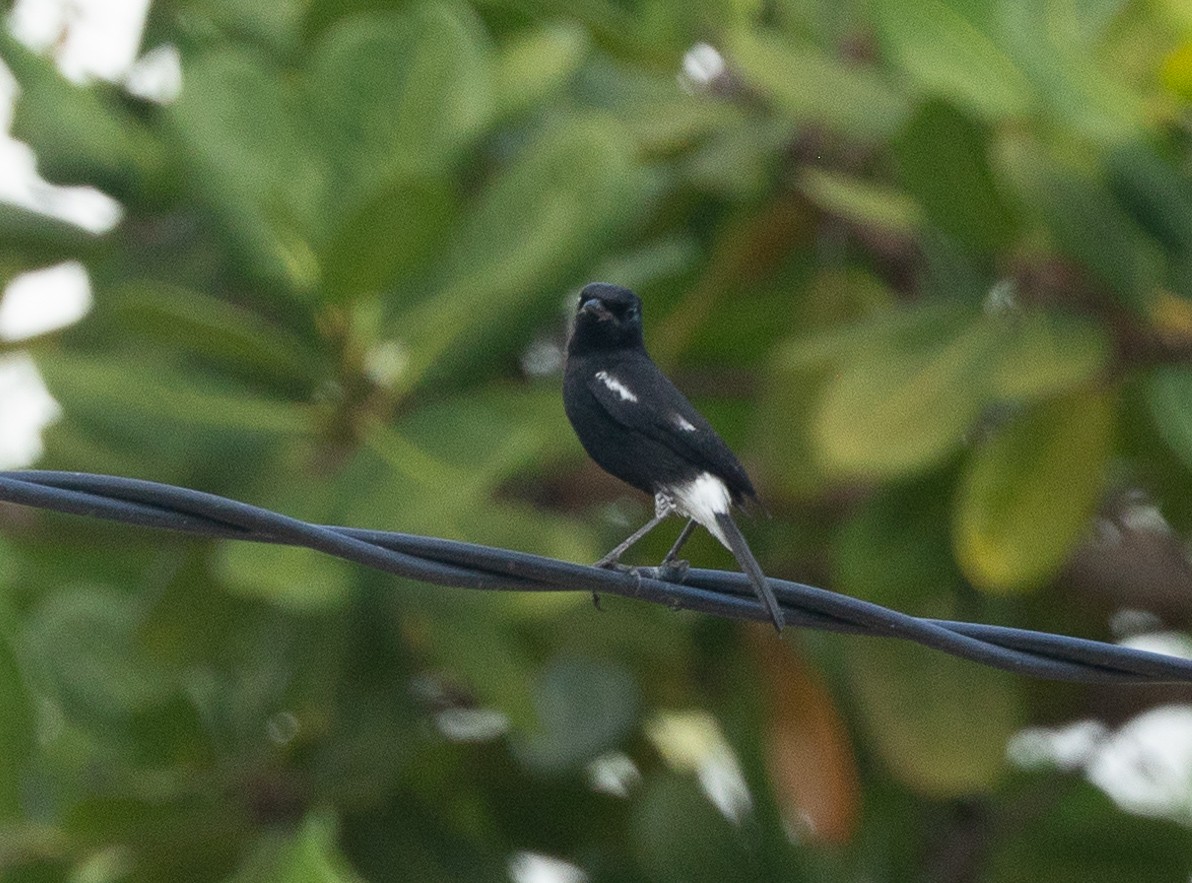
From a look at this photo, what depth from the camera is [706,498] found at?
312cm

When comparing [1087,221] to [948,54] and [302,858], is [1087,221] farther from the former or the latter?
[302,858]

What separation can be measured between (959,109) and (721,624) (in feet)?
5.10

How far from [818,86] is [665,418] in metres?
1.53

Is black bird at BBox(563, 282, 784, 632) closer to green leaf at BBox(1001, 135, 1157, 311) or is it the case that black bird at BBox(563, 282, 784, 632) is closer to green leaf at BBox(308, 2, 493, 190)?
green leaf at BBox(308, 2, 493, 190)

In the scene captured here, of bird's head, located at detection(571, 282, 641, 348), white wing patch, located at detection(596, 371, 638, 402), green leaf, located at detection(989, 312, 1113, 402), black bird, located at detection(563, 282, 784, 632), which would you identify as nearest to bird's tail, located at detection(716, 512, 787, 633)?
black bird, located at detection(563, 282, 784, 632)

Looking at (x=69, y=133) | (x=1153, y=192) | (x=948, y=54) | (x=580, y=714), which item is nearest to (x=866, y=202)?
(x=948, y=54)

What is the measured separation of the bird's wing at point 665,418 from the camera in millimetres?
3088

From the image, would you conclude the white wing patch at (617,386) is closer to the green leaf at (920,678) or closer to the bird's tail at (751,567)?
the bird's tail at (751,567)

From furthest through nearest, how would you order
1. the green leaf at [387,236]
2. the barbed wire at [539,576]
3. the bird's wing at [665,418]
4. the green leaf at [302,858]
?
the green leaf at [387,236], the bird's wing at [665,418], the green leaf at [302,858], the barbed wire at [539,576]

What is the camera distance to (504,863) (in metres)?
4.80

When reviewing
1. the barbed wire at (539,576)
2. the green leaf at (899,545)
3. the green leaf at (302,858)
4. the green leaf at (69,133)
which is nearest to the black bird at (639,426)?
the barbed wire at (539,576)

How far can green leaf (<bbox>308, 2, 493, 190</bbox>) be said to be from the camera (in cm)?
420

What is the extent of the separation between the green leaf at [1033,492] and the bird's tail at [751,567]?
4.06ft

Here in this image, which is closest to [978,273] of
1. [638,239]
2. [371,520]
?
[638,239]
